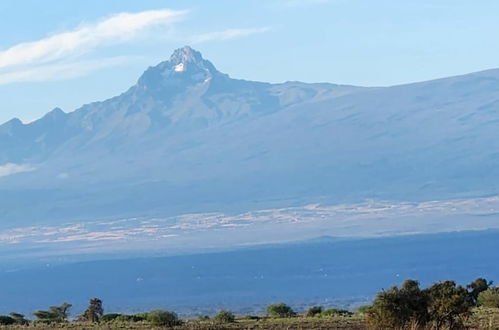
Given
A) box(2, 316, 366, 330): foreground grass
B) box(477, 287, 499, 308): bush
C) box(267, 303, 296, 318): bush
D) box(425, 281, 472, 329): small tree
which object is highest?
box(267, 303, 296, 318): bush

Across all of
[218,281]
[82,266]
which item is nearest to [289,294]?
[218,281]

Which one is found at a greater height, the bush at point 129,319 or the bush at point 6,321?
the bush at point 6,321

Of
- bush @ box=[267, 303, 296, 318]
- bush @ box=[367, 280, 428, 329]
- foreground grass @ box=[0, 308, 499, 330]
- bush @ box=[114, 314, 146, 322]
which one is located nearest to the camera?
bush @ box=[367, 280, 428, 329]

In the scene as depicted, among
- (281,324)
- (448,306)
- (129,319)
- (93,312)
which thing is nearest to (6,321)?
(93,312)

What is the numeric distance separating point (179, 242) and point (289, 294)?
85.0 metres

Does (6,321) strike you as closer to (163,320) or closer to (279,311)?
(163,320)

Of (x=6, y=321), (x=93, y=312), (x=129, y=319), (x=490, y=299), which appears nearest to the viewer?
(x=129, y=319)

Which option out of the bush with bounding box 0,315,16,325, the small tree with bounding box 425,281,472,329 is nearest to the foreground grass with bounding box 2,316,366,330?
the small tree with bounding box 425,281,472,329

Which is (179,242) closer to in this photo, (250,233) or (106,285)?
(250,233)

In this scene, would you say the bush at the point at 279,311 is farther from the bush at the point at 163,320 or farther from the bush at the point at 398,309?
the bush at the point at 398,309

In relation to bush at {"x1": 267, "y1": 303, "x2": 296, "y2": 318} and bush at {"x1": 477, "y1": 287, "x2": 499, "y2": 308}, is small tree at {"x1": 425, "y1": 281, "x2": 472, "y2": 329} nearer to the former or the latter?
bush at {"x1": 477, "y1": 287, "x2": 499, "y2": 308}

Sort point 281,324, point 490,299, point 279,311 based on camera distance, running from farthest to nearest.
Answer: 1. point 279,311
2. point 490,299
3. point 281,324

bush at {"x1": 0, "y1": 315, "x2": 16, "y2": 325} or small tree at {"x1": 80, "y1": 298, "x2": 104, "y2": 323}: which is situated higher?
small tree at {"x1": 80, "y1": 298, "x2": 104, "y2": 323}

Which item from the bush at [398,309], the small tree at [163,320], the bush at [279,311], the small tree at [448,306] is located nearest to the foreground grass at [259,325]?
the small tree at [163,320]
